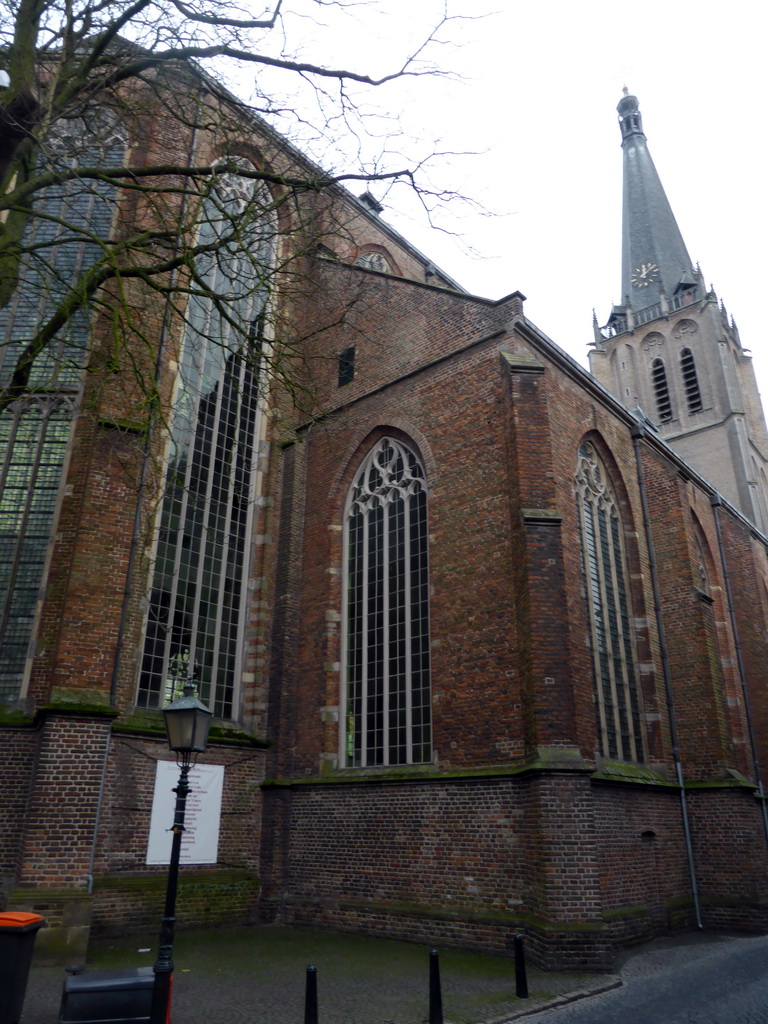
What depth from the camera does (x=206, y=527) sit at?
563 inches

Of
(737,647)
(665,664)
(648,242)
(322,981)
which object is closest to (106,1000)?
(322,981)

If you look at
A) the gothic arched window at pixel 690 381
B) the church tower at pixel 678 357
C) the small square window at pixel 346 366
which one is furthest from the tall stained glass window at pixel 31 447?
the gothic arched window at pixel 690 381

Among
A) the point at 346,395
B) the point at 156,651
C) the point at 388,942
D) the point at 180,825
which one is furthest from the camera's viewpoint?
the point at 346,395

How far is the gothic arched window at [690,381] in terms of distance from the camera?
35875 mm

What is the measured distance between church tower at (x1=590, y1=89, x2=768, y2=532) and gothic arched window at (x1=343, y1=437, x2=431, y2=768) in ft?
72.2

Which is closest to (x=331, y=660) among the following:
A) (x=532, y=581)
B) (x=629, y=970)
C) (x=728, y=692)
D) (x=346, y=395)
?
(x=532, y=581)

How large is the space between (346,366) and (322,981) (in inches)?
464

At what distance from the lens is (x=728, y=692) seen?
1664cm

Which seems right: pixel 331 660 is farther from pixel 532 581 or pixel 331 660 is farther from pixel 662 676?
pixel 662 676

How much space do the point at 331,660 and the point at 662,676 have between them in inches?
264

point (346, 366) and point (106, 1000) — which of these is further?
point (346, 366)

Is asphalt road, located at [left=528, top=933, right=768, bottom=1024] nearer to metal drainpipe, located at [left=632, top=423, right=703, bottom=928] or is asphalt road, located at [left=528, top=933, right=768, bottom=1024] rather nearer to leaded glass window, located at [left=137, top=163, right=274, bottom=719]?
metal drainpipe, located at [left=632, top=423, right=703, bottom=928]

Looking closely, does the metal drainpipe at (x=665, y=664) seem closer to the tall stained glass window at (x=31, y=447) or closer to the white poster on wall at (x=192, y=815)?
the white poster on wall at (x=192, y=815)

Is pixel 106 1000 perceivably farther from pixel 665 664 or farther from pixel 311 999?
pixel 665 664
